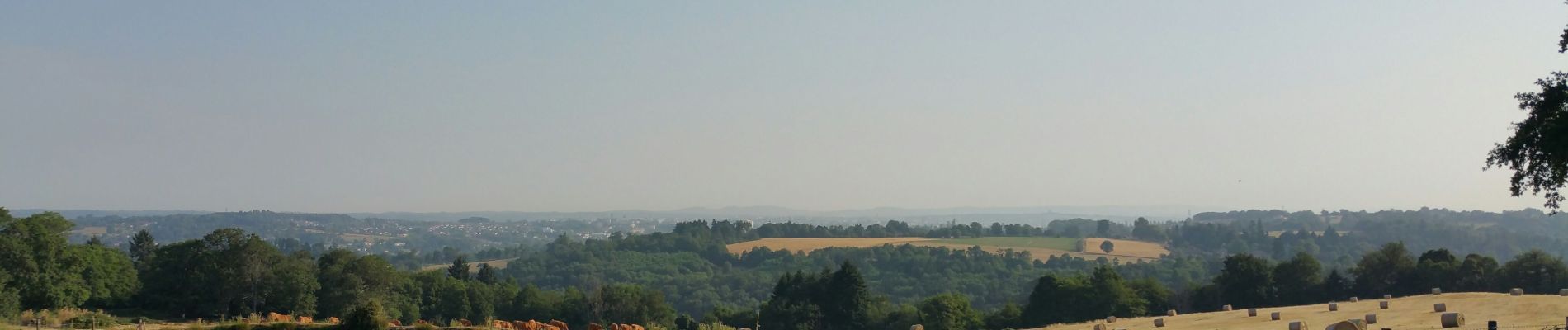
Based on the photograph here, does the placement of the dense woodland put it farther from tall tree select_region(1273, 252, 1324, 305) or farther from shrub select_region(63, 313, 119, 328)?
shrub select_region(63, 313, 119, 328)

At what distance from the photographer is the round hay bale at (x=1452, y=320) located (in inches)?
1431

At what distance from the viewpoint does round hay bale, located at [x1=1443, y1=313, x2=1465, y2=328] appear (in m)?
36.3

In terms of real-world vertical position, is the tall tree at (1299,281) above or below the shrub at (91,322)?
below

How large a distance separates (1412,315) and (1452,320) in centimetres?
542

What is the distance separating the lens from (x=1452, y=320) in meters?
36.4

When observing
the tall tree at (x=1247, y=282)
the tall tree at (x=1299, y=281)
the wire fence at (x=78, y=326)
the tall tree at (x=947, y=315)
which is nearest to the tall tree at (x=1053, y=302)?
the tall tree at (x=947, y=315)

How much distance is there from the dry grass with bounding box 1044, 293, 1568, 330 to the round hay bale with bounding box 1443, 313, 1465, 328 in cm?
31

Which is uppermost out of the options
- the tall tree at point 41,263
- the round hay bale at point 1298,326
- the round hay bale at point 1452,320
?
the tall tree at point 41,263

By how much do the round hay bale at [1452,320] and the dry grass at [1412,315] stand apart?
31 cm

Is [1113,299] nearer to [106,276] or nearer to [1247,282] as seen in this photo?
[1247,282]

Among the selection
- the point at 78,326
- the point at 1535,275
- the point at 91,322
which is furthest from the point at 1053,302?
the point at 78,326

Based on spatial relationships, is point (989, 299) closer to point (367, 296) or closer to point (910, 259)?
point (910, 259)

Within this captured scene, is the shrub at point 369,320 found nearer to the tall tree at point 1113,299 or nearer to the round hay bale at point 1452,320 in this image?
the round hay bale at point 1452,320

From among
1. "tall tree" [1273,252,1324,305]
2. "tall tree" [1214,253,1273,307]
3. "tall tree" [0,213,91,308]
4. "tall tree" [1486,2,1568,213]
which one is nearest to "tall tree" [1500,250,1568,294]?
"tall tree" [1273,252,1324,305]
